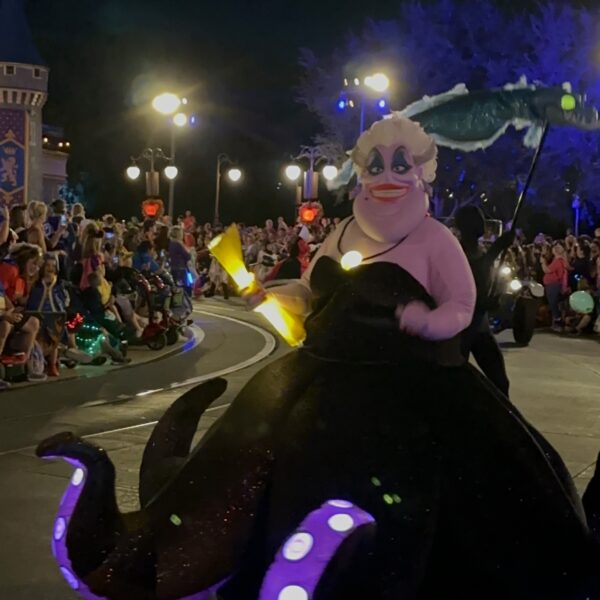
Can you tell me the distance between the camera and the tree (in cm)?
3791

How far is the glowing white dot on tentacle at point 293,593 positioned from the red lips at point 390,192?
155 cm

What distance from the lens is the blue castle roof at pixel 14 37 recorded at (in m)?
24.4

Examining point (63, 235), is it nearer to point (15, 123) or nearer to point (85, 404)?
point (85, 404)

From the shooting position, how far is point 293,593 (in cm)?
296

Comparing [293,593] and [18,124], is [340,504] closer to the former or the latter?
[293,593]

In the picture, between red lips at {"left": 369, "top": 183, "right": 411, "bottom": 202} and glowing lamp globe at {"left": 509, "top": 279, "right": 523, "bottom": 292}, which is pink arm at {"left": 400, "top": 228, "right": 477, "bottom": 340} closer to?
red lips at {"left": 369, "top": 183, "right": 411, "bottom": 202}

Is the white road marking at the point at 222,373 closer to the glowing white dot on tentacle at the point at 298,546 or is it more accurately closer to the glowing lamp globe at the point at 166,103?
the glowing lamp globe at the point at 166,103

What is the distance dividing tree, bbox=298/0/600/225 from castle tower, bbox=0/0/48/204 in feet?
54.9

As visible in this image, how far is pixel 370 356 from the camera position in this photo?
354 cm

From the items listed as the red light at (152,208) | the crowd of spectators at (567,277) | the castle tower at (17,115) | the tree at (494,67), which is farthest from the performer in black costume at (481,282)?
the tree at (494,67)

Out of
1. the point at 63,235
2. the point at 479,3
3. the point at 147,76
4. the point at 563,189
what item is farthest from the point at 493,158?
the point at 63,235

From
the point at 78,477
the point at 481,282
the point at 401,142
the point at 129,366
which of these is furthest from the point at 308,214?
the point at 78,477

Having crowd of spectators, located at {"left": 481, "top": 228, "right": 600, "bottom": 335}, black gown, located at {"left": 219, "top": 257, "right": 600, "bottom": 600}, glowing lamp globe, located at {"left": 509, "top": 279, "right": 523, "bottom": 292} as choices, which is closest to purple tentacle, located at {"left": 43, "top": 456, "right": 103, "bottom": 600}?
black gown, located at {"left": 219, "top": 257, "right": 600, "bottom": 600}

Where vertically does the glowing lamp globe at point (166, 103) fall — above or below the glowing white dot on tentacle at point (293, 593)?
above
